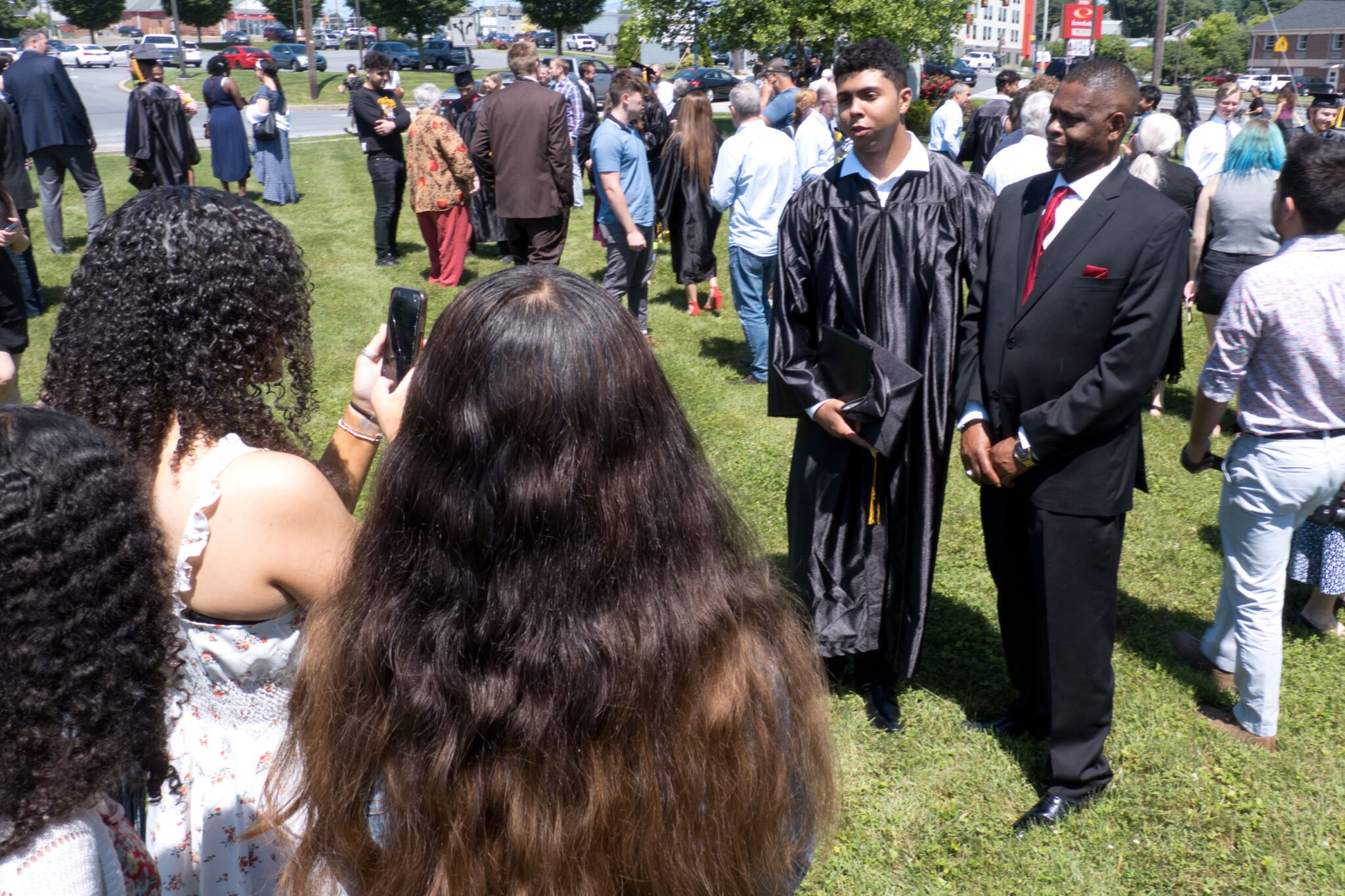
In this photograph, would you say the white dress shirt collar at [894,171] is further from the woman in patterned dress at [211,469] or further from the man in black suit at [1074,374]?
the woman in patterned dress at [211,469]

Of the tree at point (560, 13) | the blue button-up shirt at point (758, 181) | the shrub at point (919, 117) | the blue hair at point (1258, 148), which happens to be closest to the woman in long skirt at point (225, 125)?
the blue button-up shirt at point (758, 181)

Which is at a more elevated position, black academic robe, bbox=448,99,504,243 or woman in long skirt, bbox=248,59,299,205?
woman in long skirt, bbox=248,59,299,205

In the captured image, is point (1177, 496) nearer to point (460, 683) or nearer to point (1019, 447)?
point (1019, 447)

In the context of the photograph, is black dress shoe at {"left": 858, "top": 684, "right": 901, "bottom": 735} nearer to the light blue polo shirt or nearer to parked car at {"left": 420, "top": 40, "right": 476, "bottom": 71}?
the light blue polo shirt

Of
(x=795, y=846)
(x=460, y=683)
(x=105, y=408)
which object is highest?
(x=105, y=408)

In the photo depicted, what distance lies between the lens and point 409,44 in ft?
176

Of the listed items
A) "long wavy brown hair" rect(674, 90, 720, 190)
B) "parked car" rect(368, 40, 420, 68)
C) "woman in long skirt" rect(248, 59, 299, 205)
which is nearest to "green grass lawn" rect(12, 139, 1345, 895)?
"long wavy brown hair" rect(674, 90, 720, 190)

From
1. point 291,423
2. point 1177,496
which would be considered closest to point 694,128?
point 1177,496

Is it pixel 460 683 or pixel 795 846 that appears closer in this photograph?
pixel 460 683

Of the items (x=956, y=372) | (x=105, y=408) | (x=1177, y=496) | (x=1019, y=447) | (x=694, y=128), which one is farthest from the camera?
(x=694, y=128)

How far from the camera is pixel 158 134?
434 inches

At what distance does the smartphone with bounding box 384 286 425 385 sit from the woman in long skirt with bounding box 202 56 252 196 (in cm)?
1176

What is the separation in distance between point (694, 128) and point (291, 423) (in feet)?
23.4

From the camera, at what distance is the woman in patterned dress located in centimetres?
177
